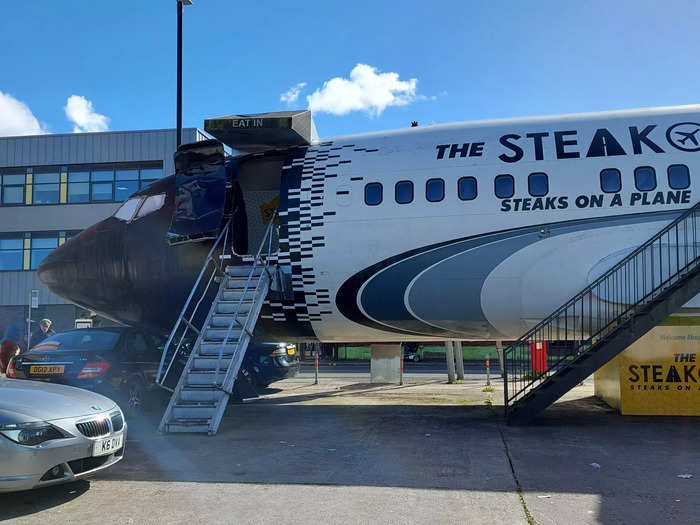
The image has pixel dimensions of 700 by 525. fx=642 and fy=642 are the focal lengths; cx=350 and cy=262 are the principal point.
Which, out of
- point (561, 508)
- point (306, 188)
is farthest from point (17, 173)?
point (561, 508)

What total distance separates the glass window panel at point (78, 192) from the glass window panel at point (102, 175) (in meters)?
0.53

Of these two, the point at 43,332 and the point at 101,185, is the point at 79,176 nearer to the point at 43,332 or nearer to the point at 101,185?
the point at 101,185

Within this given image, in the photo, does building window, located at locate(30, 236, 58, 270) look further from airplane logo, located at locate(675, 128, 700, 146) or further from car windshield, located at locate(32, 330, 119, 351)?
airplane logo, located at locate(675, 128, 700, 146)

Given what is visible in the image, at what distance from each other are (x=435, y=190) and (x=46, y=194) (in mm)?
30961

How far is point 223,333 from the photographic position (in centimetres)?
1015

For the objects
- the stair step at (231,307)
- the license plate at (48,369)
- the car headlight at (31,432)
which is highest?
the stair step at (231,307)

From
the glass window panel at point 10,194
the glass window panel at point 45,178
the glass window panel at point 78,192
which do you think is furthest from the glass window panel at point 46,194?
the glass window panel at point 10,194

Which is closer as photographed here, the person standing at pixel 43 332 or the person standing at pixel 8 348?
the person standing at pixel 8 348

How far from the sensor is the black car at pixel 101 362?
11.2 m

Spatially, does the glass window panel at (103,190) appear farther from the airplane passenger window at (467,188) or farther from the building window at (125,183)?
the airplane passenger window at (467,188)

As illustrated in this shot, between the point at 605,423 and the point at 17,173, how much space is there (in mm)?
34784

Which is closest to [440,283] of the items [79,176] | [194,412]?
[194,412]

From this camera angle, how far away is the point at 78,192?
34.9m

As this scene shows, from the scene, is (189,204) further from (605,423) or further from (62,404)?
(605,423)
